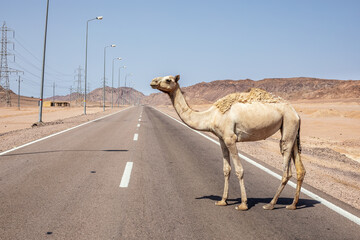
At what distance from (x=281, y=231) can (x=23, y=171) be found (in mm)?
6248

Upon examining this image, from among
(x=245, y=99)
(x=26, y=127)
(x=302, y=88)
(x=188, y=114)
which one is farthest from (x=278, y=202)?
(x=302, y=88)

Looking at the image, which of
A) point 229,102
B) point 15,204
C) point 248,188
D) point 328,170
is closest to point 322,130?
point 328,170

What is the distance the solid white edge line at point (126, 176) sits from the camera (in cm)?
668

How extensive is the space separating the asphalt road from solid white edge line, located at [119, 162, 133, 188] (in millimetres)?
102

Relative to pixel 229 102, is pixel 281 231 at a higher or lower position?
lower

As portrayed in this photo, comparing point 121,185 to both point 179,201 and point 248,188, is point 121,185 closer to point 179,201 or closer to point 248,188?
point 179,201

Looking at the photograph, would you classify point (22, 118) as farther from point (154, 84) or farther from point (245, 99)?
point (245, 99)

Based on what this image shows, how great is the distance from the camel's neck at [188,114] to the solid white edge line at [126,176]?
211 centimetres

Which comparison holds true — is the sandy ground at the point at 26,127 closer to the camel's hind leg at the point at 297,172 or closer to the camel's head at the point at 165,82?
the camel's head at the point at 165,82

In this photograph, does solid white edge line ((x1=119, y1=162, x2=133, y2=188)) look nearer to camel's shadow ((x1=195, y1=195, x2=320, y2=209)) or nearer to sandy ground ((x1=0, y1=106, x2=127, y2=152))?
camel's shadow ((x1=195, y1=195, x2=320, y2=209))

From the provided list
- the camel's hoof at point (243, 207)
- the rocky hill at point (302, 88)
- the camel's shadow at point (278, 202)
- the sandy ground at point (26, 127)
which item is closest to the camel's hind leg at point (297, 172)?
the camel's shadow at point (278, 202)

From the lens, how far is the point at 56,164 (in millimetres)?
8594

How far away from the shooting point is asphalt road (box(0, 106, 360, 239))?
14.0 ft

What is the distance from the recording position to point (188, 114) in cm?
564
